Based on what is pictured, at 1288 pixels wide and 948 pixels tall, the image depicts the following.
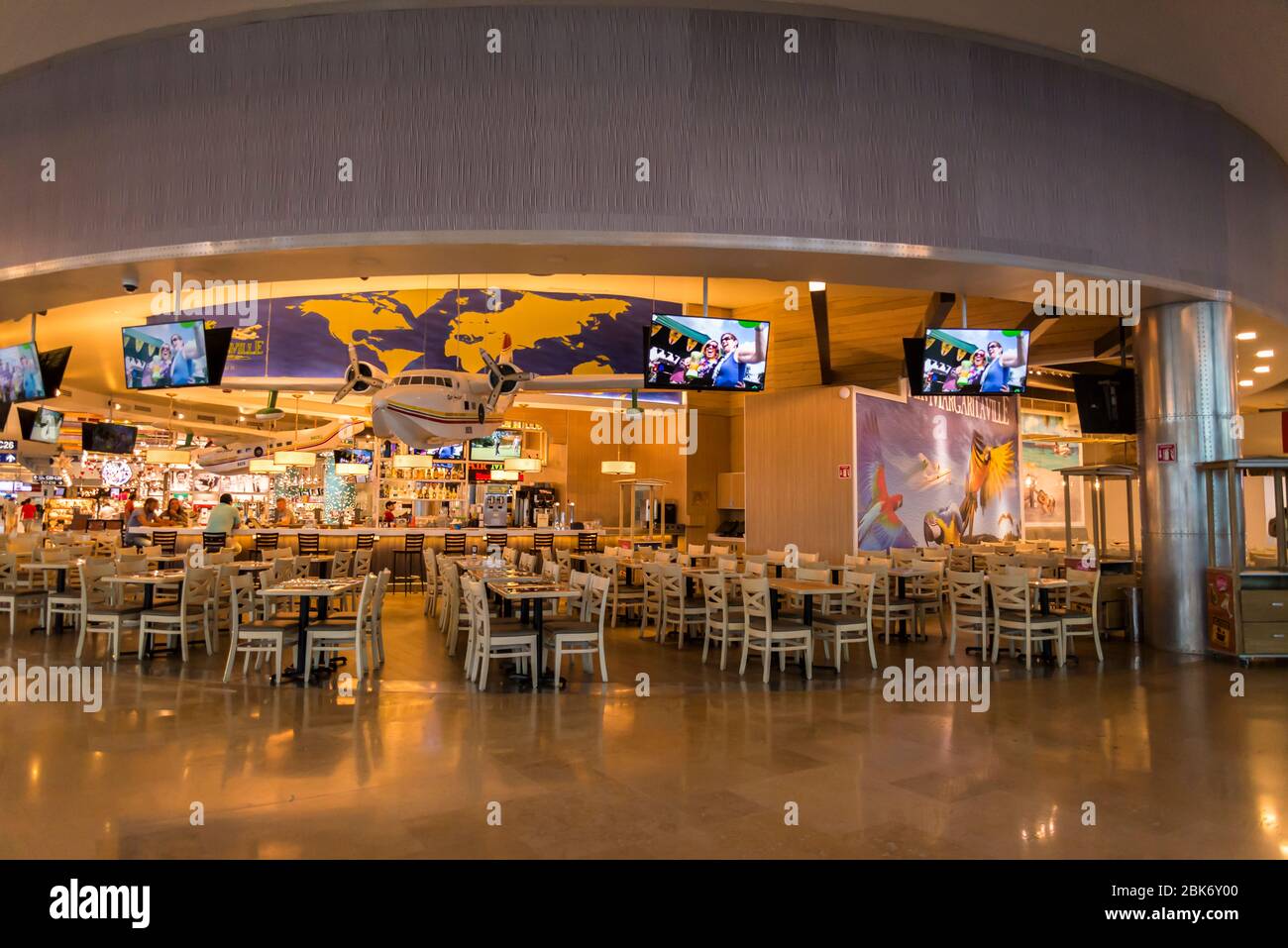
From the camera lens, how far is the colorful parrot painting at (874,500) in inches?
441

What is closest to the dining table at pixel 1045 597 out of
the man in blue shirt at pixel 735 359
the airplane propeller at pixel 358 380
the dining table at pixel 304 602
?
the man in blue shirt at pixel 735 359

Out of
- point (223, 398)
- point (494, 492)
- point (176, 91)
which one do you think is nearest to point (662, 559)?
point (176, 91)

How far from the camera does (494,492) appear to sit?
1745 cm

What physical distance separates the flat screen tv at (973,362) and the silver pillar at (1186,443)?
5.14 feet

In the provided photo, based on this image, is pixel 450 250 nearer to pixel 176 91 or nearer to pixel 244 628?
pixel 176 91

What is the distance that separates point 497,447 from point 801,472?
7.58 meters

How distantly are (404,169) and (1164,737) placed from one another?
20.6ft

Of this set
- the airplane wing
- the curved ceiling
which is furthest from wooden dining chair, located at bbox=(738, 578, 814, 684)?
the airplane wing

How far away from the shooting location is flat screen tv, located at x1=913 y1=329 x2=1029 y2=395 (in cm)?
691

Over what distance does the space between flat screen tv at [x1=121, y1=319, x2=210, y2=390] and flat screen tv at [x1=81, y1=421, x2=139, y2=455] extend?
918 centimetres

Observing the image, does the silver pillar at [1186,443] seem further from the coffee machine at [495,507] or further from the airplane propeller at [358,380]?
the coffee machine at [495,507]

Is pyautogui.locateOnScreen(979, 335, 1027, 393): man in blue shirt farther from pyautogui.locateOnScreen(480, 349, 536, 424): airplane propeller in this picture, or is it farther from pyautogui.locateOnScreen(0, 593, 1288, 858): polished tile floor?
pyautogui.locateOnScreen(480, 349, 536, 424): airplane propeller

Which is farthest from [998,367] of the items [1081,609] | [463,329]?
[463,329]

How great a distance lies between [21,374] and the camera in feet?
24.5
